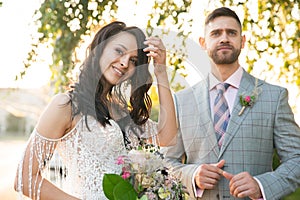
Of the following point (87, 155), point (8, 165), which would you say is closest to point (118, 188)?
point (87, 155)

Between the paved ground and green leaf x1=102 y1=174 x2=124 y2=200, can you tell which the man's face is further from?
the paved ground

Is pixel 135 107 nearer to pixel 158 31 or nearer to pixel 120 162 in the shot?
pixel 120 162

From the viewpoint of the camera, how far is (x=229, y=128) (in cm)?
200

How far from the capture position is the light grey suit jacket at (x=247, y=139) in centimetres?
197

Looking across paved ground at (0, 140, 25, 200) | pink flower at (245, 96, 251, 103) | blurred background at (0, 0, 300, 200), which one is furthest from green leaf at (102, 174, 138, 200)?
paved ground at (0, 140, 25, 200)

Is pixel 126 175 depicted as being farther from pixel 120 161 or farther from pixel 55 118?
pixel 55 118

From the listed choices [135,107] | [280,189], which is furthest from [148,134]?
[280,189]

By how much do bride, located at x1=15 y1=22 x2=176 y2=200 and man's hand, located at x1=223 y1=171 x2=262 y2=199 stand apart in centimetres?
32

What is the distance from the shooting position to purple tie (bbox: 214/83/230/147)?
203 centimetres

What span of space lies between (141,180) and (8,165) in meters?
8.00

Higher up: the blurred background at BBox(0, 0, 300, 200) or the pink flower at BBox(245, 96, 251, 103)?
the blurred background at BBox(0, 0, 300, 200)

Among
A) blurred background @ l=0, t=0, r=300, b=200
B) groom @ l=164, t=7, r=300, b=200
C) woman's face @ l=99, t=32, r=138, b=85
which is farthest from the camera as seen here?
blurred background @ l=0, t=0, r=300, b=200

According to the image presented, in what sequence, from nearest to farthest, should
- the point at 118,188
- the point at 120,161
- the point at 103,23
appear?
the point at 118,188 → the point at 120,161 → the point at 103,23

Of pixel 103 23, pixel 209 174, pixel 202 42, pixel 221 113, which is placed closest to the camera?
pixel 209 174
